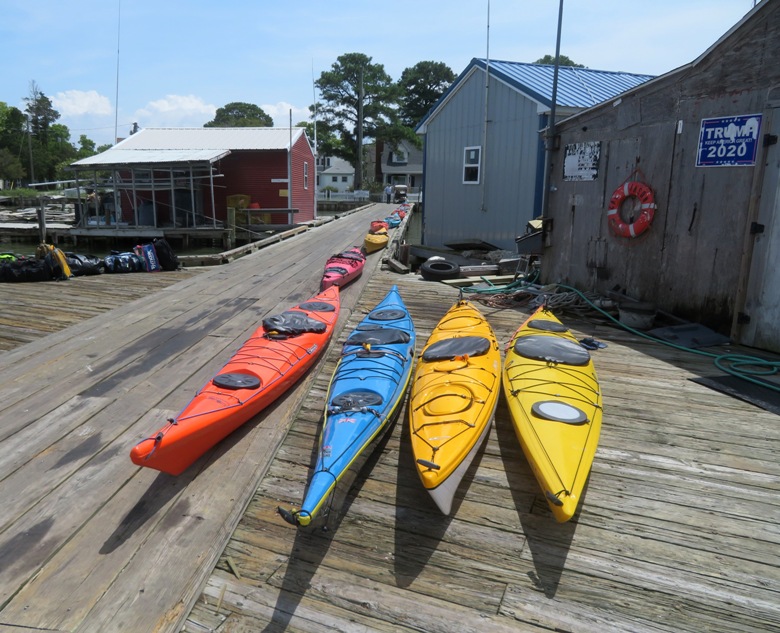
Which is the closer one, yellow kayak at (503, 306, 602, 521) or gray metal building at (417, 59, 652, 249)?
yellow kayak at (503, 306, 602, 521)

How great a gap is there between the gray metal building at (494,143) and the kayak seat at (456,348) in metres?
7.58

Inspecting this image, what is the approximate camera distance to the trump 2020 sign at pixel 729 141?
572 cm

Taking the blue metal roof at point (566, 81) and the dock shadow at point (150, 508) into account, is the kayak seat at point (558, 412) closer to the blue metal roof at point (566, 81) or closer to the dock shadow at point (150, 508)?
the dock shadow at point (150, 508)

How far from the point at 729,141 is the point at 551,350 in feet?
11.4

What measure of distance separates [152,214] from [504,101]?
15822 mm

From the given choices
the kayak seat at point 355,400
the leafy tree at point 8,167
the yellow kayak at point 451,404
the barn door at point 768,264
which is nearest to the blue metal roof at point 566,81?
the barn door at point 768,264

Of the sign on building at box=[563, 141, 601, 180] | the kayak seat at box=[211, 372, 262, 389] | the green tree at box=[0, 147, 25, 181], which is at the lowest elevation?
the kayak seat at box=[211, 372, 262, 389]

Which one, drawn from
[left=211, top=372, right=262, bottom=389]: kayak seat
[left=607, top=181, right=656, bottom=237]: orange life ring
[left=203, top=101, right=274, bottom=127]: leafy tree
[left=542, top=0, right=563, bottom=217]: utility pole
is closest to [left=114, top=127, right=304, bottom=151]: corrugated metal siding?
[left=542, top=0, right=563, bottom=217]: utility pole

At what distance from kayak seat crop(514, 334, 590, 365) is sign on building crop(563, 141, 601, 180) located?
3970 millimetres

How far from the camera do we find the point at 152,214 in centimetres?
2191

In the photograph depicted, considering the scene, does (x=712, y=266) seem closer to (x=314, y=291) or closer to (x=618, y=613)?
(x=618, y=613)

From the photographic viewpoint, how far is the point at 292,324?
18.8ft

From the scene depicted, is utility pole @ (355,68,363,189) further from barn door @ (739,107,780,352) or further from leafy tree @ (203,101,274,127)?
barn door @ (739,107,780,352)

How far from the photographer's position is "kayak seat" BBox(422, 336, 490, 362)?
15.4 feet
